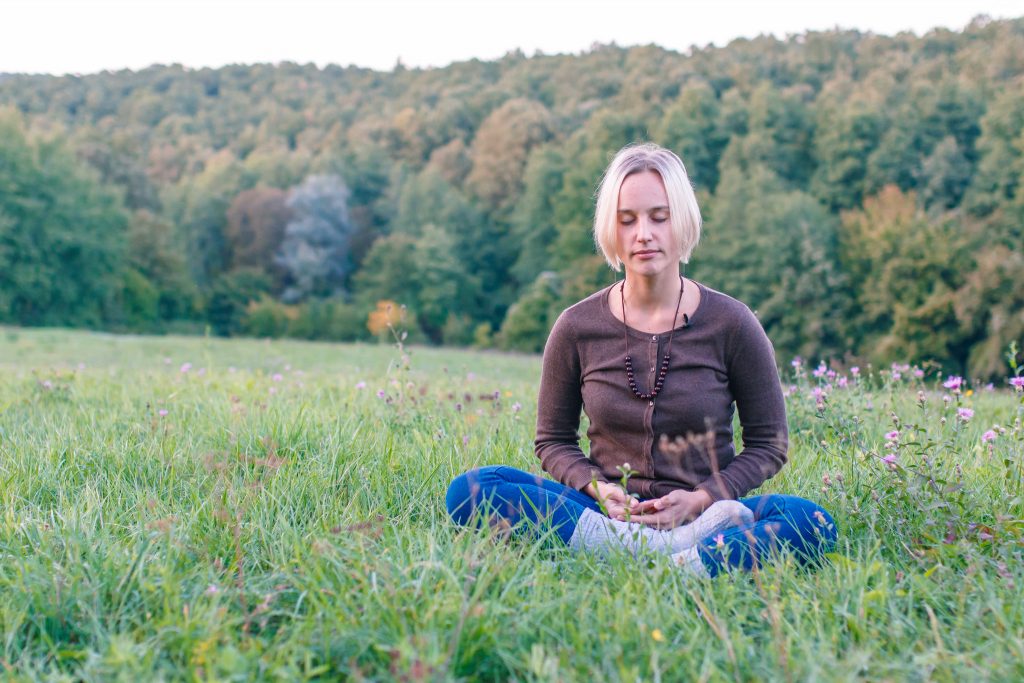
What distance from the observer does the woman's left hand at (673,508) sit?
2.81 m

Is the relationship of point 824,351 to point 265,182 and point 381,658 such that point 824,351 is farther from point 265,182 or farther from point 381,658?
point 265,182

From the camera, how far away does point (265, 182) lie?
198 ft

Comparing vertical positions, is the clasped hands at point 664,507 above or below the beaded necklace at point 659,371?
below

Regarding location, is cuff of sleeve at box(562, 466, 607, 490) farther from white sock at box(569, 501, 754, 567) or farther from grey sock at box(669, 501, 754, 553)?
grey sock at box(669, 501, 754, 553)

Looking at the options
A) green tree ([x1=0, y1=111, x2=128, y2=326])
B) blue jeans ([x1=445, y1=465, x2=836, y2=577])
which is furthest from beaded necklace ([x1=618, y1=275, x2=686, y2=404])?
green tree ([x1=0, y1=111, x2=128, y2=326])

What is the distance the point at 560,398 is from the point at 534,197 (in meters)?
46.7

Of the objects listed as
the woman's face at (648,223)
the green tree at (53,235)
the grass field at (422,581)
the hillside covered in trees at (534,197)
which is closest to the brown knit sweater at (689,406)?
the woman's face at (648,223)

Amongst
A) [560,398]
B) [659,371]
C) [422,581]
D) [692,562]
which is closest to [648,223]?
[659,371]

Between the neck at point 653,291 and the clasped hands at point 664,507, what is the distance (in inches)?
28.0

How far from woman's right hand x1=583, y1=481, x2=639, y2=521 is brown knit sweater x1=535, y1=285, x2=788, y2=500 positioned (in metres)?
0.08

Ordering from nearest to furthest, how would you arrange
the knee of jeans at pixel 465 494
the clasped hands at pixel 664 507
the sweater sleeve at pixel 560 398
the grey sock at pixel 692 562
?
the grey sock at pixel 692 562, the clasped hands at pixel 664 507, the knee of jeans at pixel 465 494, the sweater sleeve at pixel 560 398

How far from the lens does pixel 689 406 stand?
3.00m

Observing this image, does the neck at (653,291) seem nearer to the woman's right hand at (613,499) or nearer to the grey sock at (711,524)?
the woman's right hand at (613,499)

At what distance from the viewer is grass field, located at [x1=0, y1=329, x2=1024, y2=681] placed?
1965mm
